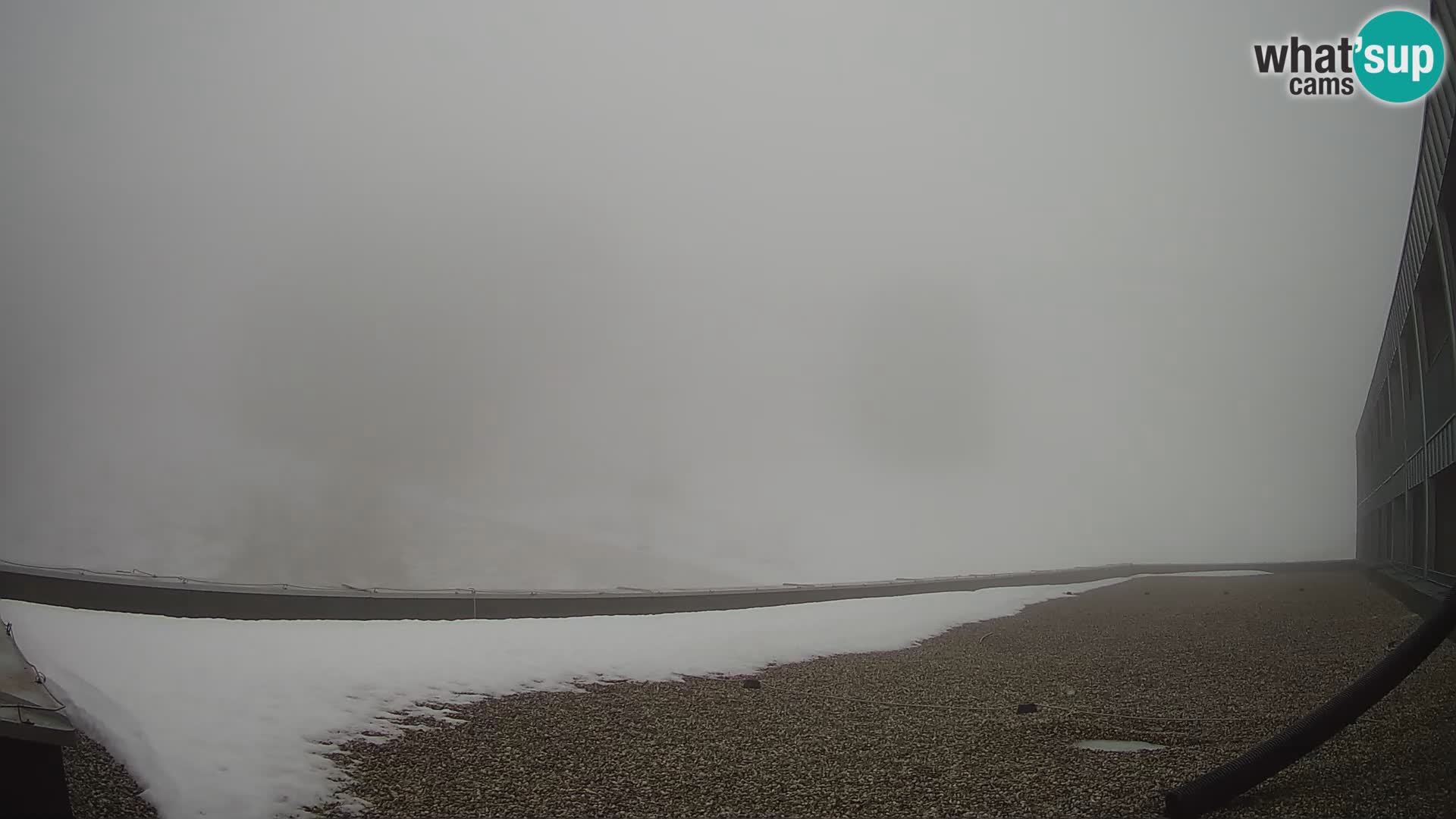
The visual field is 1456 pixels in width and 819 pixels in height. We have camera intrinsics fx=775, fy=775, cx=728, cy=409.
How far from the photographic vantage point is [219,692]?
571cm

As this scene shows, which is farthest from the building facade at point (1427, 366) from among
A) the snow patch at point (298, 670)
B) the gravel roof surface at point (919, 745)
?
the snow patch at point (298, 670)

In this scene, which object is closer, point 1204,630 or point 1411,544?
point 1204,630

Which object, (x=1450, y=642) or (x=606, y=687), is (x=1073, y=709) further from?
(x=1450, y=642)

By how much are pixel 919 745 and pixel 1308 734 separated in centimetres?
230

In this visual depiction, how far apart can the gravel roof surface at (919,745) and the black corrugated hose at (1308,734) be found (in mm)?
188

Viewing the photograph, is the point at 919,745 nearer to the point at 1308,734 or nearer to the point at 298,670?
the point at 1308,734

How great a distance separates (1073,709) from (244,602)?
926 centimetres

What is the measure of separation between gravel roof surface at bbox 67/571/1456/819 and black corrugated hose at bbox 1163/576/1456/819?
0.19 m

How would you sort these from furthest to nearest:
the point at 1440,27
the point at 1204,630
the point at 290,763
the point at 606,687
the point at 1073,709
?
the point at 1204,630, the point at 1440,27, the point at 606,687, the point at 1073,709, the point at 290,763

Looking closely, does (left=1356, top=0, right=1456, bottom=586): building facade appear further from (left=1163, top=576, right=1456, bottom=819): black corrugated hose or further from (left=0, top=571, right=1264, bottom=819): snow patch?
(left=0, top=571, right=1264, bottom=819): snow patch

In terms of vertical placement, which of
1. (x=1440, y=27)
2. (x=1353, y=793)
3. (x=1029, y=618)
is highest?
(x=1440, y=27)

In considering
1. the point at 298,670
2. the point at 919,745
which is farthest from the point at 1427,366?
the point at 298,670

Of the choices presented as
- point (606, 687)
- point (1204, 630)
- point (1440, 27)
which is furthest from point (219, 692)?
→ point (1440, 27)

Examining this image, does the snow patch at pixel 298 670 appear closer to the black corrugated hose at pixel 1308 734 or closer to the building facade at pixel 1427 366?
the black corrugated hose at pixel 1308 734
